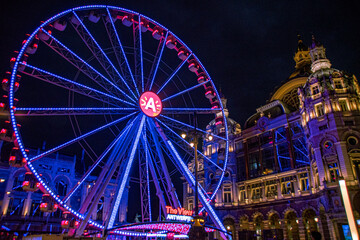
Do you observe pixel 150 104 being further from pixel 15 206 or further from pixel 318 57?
pixel 15 206

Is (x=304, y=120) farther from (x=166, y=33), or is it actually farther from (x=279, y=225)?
(x=166, y=33)

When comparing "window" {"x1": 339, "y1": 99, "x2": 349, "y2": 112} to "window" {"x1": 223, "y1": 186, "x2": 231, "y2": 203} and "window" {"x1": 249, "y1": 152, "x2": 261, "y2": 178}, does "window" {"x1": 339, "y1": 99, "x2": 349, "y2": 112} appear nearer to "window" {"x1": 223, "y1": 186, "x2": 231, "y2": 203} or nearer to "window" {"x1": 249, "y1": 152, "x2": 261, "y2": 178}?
"window" {"x1": 249, "y1": 152, "x2": 261, "y2": 178}

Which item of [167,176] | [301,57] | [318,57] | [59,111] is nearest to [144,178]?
[167,176]

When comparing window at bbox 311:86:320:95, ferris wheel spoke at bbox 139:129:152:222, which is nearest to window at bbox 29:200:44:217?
ferris wheel spoke at bbox 139:129:152:222

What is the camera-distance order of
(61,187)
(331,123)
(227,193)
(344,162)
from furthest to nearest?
(227,193)
(61,187)
(331,123)
(344,162)

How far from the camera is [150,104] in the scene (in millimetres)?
27609

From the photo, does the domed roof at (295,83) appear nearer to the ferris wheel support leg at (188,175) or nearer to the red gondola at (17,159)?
the ferris wheel support leg at (188,175)

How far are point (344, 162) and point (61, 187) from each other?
4545 cm

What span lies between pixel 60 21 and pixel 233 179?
38079 millimetres

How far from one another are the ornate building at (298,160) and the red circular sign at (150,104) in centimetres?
1017

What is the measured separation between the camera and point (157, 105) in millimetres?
28188

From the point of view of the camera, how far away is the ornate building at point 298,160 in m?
33.5

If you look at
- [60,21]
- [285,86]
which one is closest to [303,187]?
[285,86]

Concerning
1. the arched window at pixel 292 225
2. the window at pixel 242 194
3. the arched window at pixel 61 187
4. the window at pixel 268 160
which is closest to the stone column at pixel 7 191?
the arched window at pixel 61 187
